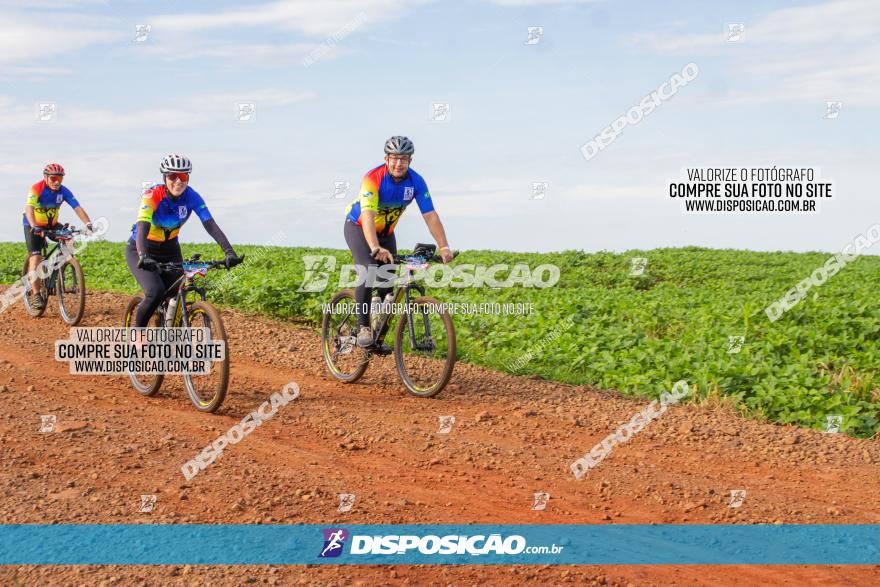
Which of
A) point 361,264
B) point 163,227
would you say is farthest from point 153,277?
point 361,264

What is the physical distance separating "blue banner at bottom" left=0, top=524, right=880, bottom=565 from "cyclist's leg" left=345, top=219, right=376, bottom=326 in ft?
15.1

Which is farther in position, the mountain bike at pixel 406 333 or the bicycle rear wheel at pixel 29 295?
the bicycle rear wheel at pixel 29 295

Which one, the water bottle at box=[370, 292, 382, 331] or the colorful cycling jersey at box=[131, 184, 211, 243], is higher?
the colorful cycling jersey at box=[131, 184, 211, 243]

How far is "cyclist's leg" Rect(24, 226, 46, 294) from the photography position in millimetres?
15320

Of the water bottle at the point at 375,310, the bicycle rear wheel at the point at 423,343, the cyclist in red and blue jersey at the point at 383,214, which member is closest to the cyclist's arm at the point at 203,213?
the cyclist in red and blue jersey at the point at 383,214

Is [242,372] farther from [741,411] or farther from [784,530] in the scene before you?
[784,530]

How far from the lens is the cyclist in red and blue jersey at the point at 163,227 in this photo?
28.7ft

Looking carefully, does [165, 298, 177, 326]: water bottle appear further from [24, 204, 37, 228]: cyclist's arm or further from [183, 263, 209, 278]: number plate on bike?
[24, 204, 37, 228]: cyclist's arm

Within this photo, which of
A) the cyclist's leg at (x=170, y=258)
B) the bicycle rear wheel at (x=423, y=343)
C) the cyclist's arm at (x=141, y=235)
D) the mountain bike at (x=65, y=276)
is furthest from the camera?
the mountain bike at (x=65, y=276)

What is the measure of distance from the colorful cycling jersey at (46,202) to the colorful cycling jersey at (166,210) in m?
7.34

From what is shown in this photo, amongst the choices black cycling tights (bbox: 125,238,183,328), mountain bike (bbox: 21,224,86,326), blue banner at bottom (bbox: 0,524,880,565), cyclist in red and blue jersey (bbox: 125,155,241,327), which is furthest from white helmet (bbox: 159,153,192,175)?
mountain bike (bbox: 21,224,86,326)

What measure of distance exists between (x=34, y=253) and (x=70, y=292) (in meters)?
1.65

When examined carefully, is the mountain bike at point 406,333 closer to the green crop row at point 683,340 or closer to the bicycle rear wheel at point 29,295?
the green crop row at point 683,340

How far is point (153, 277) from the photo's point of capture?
30.0 ft
